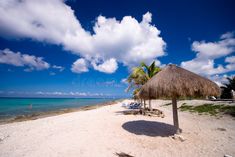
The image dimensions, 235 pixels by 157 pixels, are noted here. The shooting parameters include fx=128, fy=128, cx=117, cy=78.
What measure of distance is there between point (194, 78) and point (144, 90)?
2272mm

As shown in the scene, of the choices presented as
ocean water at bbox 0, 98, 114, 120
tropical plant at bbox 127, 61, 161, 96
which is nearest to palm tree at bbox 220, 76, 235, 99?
tropical plant at bbox 127, 61, 161, 96

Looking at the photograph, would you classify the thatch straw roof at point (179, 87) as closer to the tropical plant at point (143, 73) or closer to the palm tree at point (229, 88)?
the tropical plant at point (143, 73)

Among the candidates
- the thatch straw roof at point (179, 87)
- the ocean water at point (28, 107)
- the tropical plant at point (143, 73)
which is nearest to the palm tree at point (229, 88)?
the tropical plant at point (143, 73)

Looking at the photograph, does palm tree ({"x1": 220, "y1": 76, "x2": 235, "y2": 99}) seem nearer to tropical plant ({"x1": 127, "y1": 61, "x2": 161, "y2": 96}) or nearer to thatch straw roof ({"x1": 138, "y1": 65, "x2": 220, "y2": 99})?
tropical plant ({"x1": 127, "y1": 61, "x2": 161, "y2": 96})

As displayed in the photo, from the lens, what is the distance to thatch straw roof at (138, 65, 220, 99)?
5.39 m

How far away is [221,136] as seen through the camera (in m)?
5.94

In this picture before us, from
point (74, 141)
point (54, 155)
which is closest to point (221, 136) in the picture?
point (74, 141)

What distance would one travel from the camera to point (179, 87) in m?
5.39

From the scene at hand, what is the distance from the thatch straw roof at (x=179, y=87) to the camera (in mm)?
5391

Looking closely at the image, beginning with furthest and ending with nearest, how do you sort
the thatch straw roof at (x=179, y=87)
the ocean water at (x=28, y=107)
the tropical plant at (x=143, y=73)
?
the ocean water at (x=28, y=107) → the tropical plant at (x=143, y=73) → the thatch straw roof at (x=179, y=87)

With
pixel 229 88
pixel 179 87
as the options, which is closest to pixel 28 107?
pixel 179 87

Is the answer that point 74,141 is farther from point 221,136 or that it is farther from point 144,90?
point 221,136

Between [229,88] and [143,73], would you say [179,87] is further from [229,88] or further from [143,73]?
[229,88]

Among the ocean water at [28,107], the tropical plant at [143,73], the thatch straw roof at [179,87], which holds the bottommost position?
the ocean water at [28,107]
